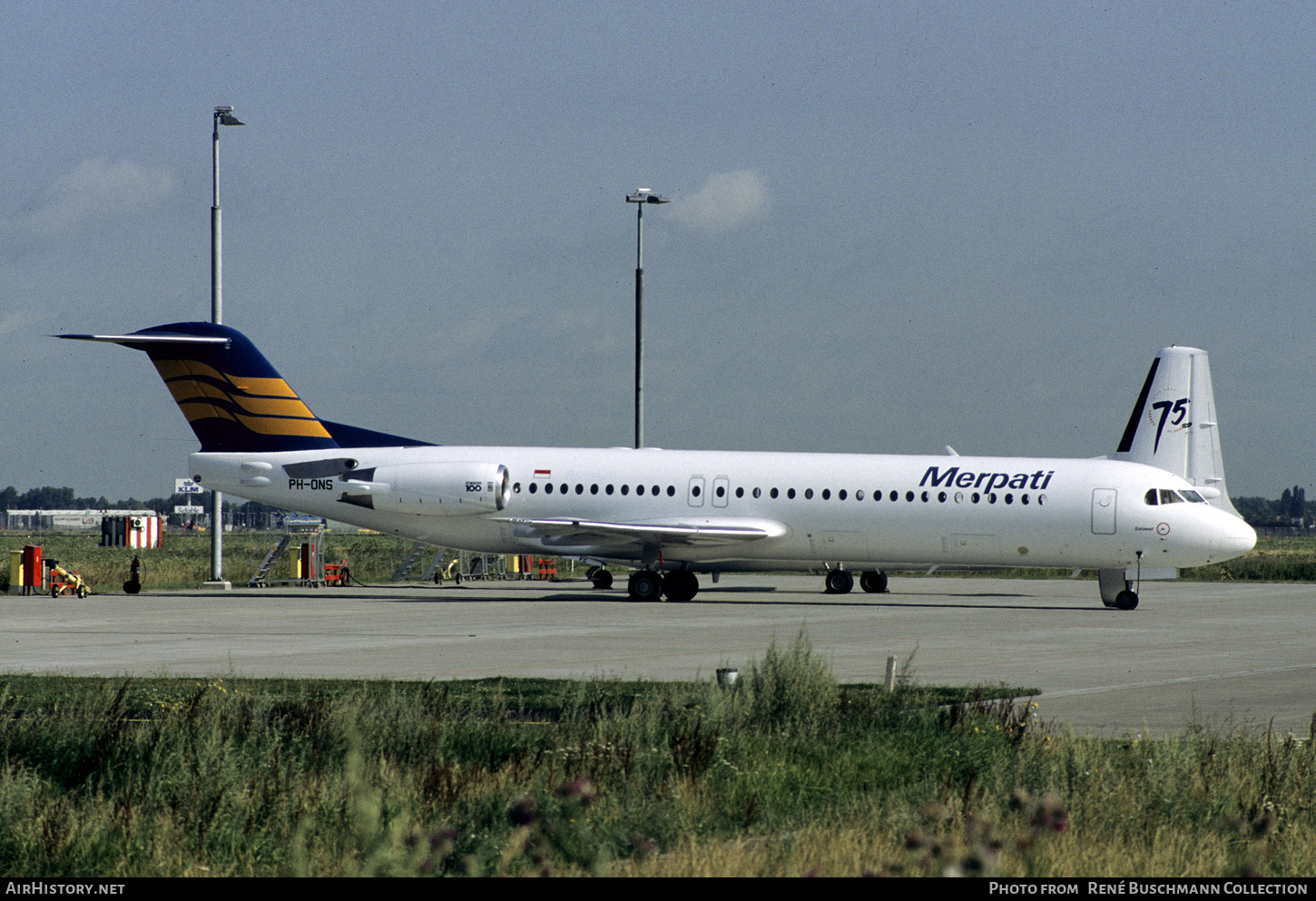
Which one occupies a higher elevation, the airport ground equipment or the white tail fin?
the white tail fin

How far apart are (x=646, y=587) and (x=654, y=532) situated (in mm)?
1644

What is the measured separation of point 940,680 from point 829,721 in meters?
5.70

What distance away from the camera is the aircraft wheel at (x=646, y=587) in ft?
116

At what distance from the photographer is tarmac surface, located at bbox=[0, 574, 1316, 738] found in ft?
53.1

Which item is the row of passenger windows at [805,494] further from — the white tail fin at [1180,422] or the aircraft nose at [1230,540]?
the white tail fin at [1180,422]

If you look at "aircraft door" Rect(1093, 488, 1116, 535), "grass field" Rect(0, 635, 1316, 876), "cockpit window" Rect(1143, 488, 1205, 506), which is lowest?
"grass field" Rect(0, 635, 1316, 876)

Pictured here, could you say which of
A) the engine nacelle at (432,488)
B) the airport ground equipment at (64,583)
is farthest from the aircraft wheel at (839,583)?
the airport ground equipment at (64,583)

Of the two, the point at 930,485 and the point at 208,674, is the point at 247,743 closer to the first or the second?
the point at 208,674

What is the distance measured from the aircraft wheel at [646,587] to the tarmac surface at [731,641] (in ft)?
3.44

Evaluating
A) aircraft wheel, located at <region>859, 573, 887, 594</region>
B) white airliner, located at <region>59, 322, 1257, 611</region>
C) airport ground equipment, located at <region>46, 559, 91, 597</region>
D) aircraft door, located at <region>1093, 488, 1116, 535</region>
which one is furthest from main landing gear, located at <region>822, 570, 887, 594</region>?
airport ground equipment, located at <region>46, 559, 91, 597</region>

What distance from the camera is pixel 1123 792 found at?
891cm

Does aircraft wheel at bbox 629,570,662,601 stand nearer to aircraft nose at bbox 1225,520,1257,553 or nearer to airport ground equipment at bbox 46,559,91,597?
Result: aircraft nose at bbox 1225,520,1257,553

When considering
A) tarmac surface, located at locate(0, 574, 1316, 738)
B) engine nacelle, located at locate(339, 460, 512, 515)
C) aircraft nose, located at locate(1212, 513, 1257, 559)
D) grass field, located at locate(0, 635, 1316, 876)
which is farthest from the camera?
engine nacelle, located at locate(339, 460, 512, 515)

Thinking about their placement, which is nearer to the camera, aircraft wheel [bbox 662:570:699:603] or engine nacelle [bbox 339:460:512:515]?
aircraft wheel [bbox 662:570:699:603]
